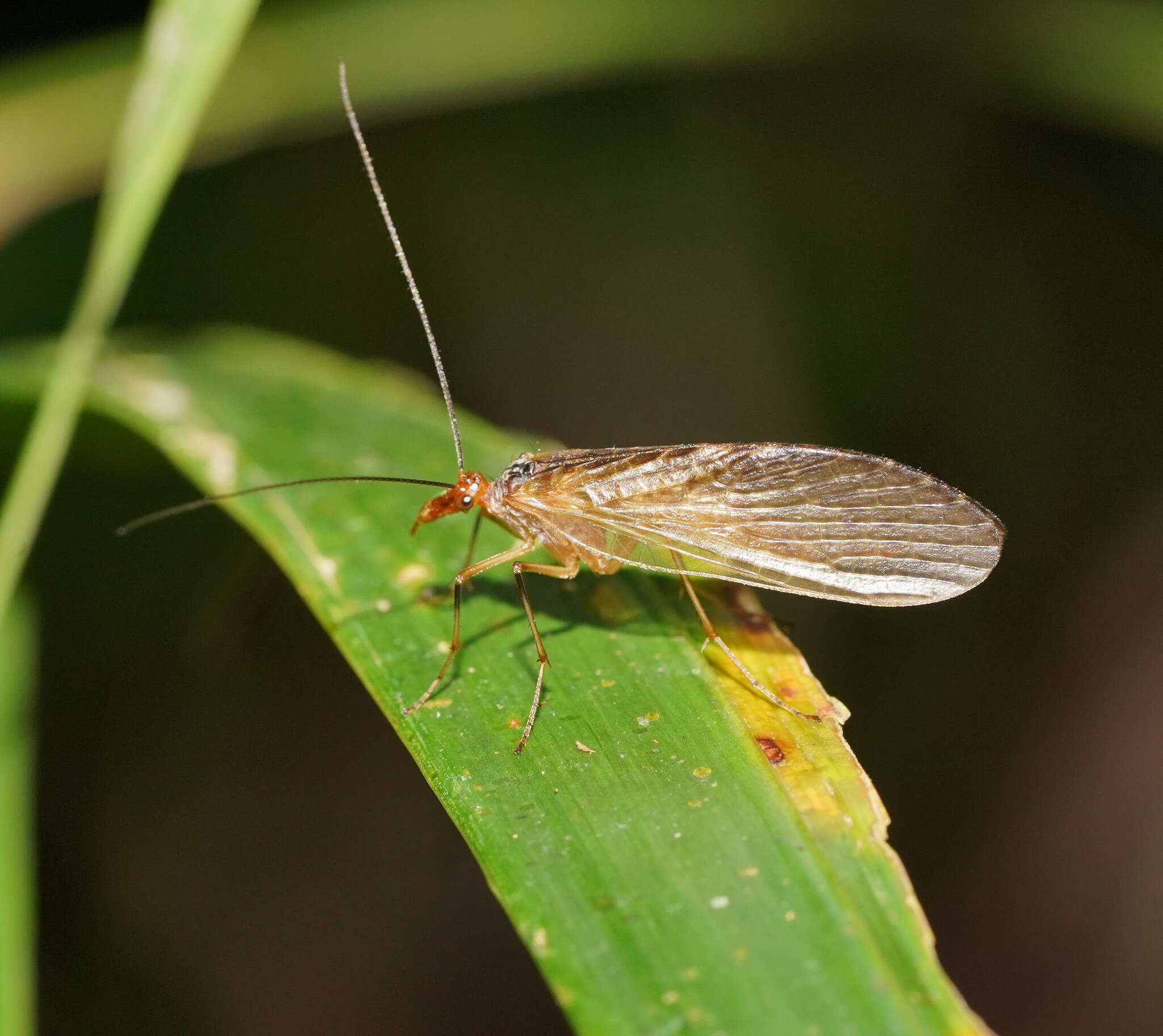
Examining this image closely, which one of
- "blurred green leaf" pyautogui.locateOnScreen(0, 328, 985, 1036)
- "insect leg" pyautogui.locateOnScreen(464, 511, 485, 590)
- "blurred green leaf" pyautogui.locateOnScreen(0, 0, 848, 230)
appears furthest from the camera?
"blurred green leaf" pyautogui.locateOnScreen(0, 0, 848, 230)

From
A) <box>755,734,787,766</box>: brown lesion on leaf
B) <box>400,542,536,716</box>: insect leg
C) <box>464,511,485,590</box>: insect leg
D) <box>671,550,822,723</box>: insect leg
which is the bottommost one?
<box>755,734,787,766</box>: brown lesion on leaf

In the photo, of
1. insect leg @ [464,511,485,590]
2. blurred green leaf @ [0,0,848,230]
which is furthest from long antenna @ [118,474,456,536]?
blurred green leaf @ [0,0,848,230]

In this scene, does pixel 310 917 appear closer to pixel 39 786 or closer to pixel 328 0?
pixel 39 786

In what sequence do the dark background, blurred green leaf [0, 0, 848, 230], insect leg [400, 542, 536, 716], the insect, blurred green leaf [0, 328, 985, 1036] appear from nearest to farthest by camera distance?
blurred green leaf [0, 328, 985, 1036] → insect leg [400, 542, 536, 716] → the insect → the dark background → blurred green leaf [0, 0, 848, 230]

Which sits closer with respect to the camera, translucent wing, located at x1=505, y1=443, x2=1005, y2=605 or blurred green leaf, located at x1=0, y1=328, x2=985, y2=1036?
blurred green leaf, located at x1=0, y1=328, x2=985, y2=1036

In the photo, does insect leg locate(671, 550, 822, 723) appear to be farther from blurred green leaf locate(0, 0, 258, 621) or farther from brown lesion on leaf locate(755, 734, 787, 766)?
blurred green leaf locate(0, 0, 258, 621)

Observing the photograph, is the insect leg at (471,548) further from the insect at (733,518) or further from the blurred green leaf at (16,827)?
the blurred green leaf at (16,827)
